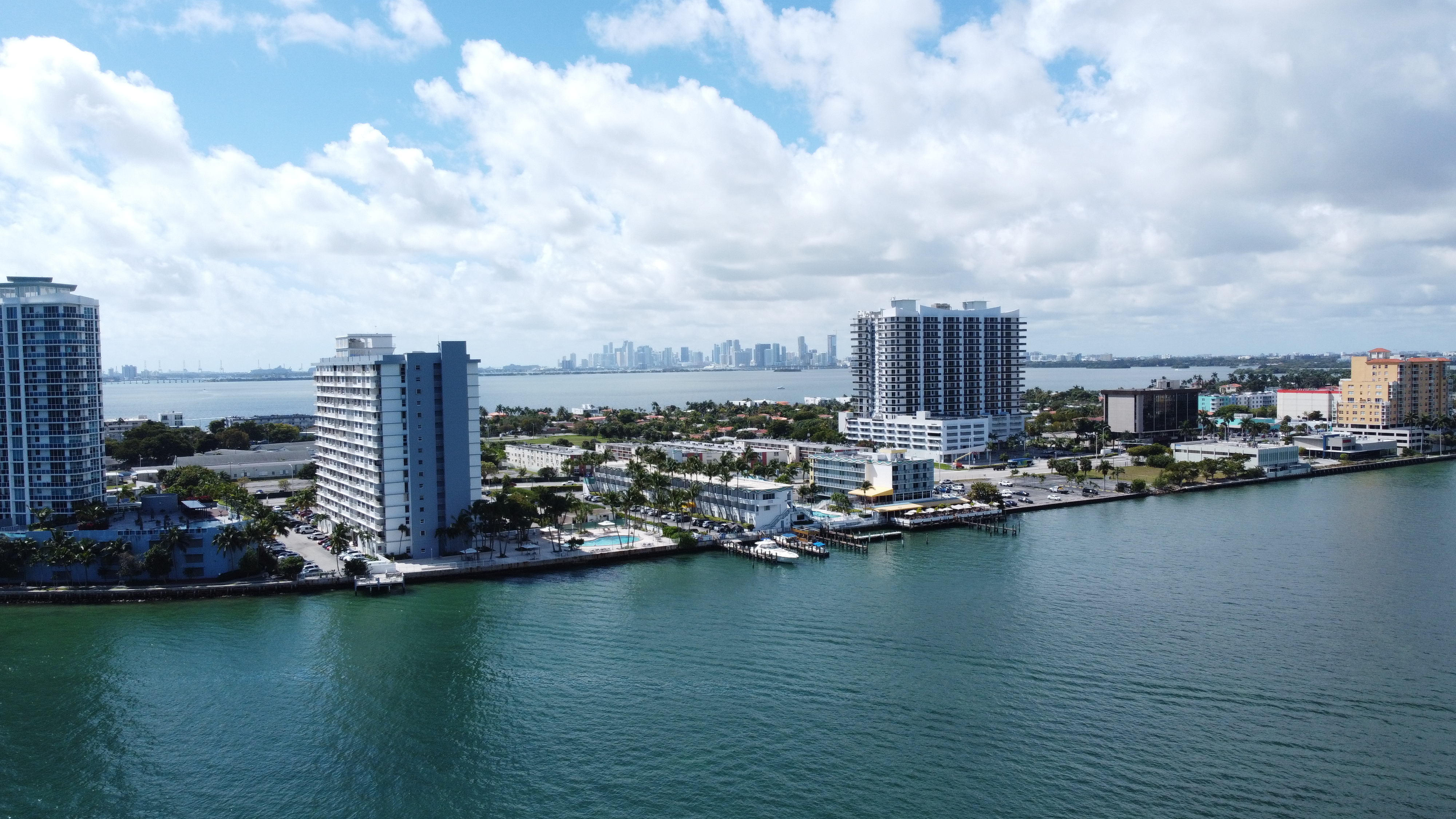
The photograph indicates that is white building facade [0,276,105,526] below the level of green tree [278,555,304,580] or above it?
above

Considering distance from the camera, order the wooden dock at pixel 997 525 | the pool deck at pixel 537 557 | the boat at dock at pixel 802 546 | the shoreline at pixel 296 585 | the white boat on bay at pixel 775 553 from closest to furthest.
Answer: the shoreline at pixel 296 585 < the pool deck at pixel 537 557 < the white boat on bay at pixel 775 553 < the boat at dock at pixel 802 546 < the wooden dock at pixel 997 525

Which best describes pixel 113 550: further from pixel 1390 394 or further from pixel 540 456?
pixel 1390 394

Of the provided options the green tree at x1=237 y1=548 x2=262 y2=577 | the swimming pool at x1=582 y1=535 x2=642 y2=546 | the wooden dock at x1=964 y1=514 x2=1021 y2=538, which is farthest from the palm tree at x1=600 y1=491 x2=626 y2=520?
the wooden dock at x1=964 y1=514 x2=1021 y2=538

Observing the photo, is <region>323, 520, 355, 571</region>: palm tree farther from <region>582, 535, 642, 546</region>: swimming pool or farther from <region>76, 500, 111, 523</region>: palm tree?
<region>582, 535, 642, 546</region>: swimming pool

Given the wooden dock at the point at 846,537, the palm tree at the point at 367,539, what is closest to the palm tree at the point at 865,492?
the wooden dock at the point at 846,537

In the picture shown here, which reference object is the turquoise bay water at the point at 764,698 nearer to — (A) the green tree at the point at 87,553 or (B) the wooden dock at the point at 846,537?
(A) the green tree at the point at 87,553

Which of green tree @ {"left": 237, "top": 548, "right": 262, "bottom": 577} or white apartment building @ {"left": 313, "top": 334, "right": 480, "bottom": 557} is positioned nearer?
green tree @ {"left": 237, "top": 548, "right": 262, "bottom": 577}
